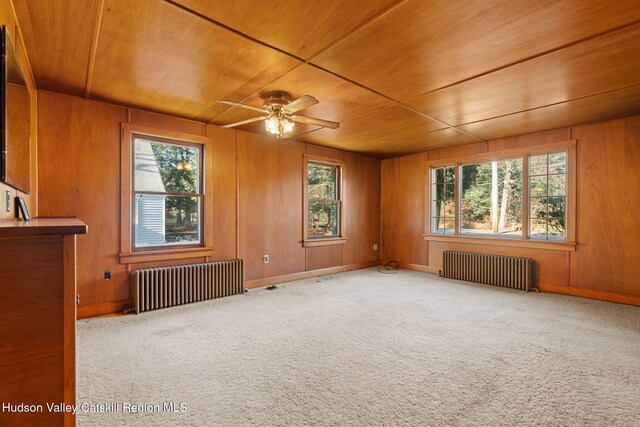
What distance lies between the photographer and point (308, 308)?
391cm

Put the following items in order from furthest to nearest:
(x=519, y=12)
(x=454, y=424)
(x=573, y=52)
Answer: (x=573, y=52) < (x=519, y=12) < (x=454, y=424)

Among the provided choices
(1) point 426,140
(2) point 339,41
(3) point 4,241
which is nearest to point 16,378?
(3) point 4,241

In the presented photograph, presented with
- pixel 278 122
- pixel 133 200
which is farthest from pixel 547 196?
pixel 133 200

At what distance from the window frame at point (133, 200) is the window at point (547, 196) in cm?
520

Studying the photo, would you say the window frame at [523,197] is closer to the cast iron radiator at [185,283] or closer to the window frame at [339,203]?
the window frame at [339,203]

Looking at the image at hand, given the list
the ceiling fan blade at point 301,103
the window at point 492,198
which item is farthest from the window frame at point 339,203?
the ceiling fan blade at point 301,103

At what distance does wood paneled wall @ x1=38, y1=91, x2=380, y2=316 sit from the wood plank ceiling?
36cm

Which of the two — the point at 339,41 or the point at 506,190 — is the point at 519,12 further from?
the point at 506,190

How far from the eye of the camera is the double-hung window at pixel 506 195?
4.72m

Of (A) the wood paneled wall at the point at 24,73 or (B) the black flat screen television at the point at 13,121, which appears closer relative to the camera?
(B) the black flat screen television at the point at 13,121

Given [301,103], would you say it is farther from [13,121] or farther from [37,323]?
[37,323]

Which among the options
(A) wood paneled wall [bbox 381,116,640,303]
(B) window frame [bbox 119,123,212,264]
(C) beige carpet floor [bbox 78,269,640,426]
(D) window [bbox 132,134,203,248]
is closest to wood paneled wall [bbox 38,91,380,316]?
(B) window frame [bbox 119,123,212,264]

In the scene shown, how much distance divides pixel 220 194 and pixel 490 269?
4668 mm

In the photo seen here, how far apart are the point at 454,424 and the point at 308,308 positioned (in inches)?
92.2
